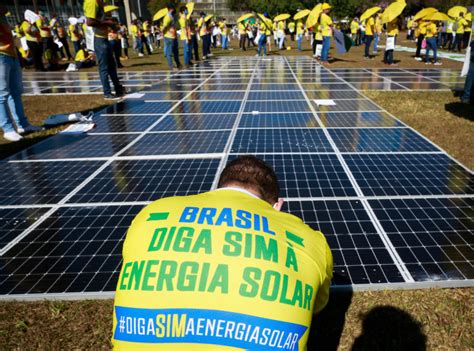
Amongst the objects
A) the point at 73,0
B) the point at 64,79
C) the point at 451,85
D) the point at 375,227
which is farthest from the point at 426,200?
the point at 73,0

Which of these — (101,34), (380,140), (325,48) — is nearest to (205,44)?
(325,48)

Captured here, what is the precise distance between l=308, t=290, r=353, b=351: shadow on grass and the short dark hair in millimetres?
1077

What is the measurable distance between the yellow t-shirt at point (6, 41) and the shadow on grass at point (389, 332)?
264 inches

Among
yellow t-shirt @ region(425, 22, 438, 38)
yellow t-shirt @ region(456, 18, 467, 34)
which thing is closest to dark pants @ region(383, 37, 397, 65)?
yellow t-shirt @ region(425, 22, 438, 38)

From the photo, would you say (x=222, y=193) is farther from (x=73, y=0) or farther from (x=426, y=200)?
(x=73, y=0)

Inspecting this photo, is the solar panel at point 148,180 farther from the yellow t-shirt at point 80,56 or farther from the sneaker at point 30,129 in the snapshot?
the yellow t-shirt at point 80,56

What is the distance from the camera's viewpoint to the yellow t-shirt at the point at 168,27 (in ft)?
48.0

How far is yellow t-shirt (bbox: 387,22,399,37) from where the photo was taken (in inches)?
587

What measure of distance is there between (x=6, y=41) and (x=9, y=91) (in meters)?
0.83

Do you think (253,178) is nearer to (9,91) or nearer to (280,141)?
(280,141)

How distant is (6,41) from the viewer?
599 centimetres

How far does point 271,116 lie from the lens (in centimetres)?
725

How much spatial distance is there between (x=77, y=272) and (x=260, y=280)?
2104 millimetres

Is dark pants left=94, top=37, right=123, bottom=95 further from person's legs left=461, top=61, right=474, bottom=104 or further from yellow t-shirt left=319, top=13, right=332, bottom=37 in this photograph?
yellow t-shirt left=319, top=13, right=332, bottom=37
